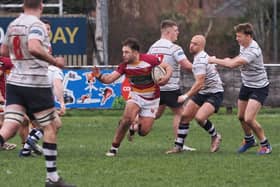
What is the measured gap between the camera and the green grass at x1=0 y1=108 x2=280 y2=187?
1189cm

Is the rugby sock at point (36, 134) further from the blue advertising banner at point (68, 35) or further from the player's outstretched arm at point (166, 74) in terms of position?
the blue advertising banner at point (68, 35)

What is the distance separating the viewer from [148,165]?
13.5 metres

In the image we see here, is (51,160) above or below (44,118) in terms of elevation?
below

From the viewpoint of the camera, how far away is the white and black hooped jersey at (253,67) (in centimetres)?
1521

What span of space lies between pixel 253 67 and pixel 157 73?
1637 mm

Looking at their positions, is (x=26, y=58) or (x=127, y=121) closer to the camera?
(x=26, y=58)

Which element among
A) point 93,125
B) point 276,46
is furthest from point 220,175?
point 276,46

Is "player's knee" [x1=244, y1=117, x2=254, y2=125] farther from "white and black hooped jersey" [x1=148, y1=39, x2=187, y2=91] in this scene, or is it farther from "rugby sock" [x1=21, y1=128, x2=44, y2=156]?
"rugby sock" [x1=21, y1=128, x2=44, y2=156]

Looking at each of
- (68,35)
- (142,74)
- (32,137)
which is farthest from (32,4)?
(68,35)

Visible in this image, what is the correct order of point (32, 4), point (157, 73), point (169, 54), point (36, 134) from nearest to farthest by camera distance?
point (32, 4)
point (157, 73)
point (36, 134)
point (169, 54)

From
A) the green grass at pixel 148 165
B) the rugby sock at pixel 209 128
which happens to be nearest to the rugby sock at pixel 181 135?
the green grass at pixel 148 165

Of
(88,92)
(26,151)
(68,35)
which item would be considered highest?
(26,151)

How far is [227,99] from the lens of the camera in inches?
1107

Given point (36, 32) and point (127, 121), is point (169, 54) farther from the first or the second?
point (36, 32)
